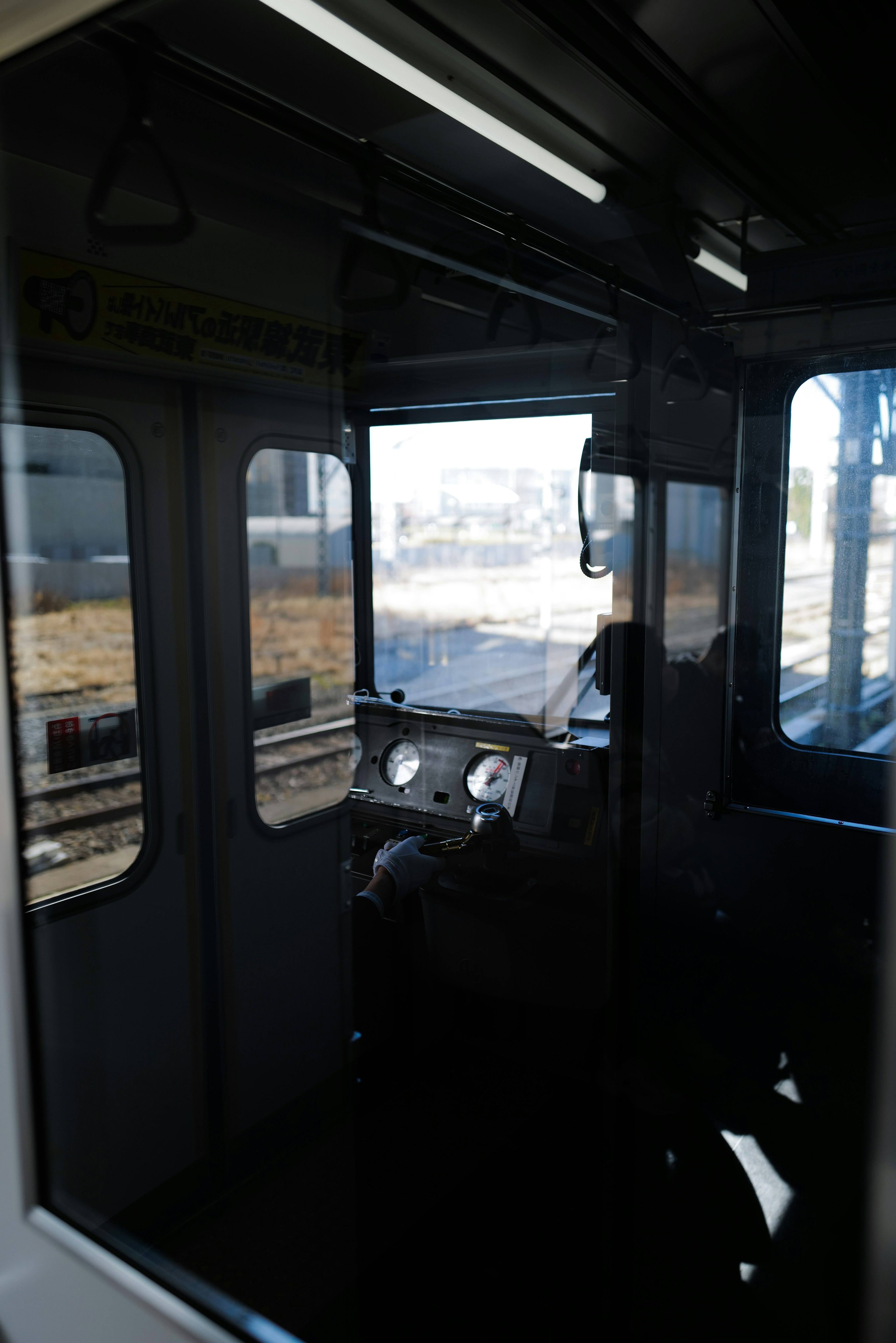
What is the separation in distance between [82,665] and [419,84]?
1.55 m

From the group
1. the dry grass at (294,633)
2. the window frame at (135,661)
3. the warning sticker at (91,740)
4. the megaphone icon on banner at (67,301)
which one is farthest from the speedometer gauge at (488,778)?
the megaphone icon on banner at (67,301)

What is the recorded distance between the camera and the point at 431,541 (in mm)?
4289

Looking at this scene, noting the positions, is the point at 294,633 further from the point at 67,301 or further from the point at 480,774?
the point at 480,774

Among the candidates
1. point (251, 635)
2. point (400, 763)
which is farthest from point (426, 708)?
point (251, 635)

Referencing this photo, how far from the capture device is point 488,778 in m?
3.89

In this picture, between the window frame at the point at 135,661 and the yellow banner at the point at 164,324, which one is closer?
the yellow banner at the point at 164,324

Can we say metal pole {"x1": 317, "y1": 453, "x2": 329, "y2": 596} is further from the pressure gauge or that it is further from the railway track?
the pressure gauge

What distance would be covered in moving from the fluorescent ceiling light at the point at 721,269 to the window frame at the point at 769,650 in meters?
0.47

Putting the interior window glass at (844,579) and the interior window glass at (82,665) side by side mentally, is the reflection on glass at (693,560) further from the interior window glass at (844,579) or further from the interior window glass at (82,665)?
the interior window glass at (82,665)

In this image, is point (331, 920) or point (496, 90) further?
point (331, 920)

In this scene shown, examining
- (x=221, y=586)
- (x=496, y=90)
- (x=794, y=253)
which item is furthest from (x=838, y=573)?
(x=221, y=586)

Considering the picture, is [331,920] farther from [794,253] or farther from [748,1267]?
[794,253]

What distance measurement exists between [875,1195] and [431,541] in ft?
12.8

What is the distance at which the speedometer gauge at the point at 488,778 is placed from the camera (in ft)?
12.6
